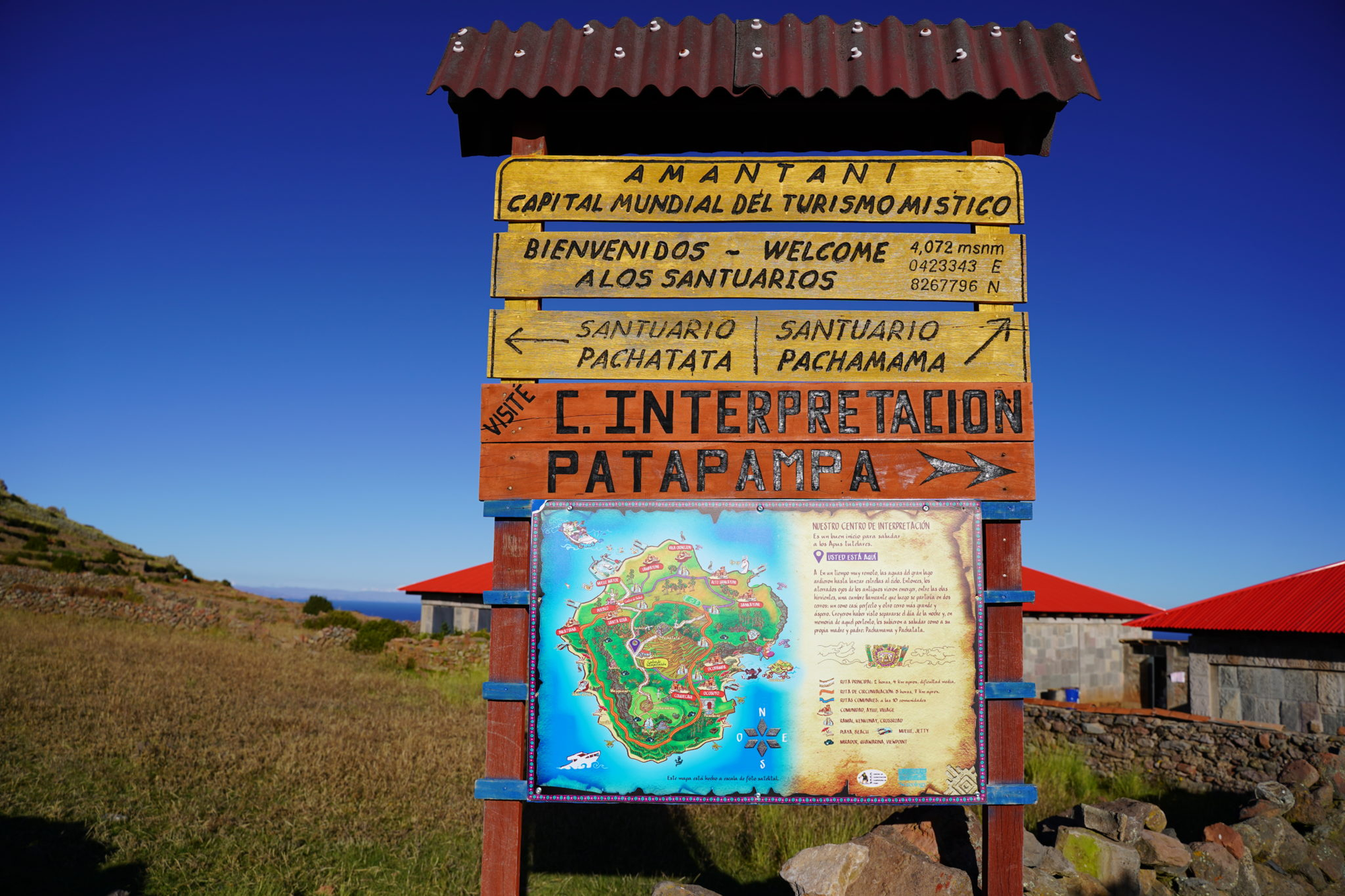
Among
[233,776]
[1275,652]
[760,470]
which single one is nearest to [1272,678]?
[1275,652]

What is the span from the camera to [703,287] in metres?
5.09

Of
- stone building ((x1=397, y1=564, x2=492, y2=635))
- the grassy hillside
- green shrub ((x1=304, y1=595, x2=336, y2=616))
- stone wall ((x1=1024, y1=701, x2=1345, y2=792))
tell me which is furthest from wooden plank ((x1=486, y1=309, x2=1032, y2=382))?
green shrub ((x1=304, y1=595, x2=336, y2=616))

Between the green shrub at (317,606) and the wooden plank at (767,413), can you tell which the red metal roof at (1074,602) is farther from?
the green shrub at (317,606)

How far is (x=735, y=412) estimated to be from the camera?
4914 millimetres

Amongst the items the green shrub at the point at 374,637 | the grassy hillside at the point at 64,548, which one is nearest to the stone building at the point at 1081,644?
the green shrub at the point at 374,637

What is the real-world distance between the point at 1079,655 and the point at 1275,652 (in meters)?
9.22

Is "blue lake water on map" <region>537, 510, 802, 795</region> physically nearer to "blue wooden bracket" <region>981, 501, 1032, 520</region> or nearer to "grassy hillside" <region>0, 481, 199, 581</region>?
"blue wooden bracket" <region>981, 501, 1032, 520</region>

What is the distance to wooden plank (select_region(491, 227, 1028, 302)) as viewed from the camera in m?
5.05

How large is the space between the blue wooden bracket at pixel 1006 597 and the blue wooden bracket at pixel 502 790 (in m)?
2.90

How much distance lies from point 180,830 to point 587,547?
190 inches

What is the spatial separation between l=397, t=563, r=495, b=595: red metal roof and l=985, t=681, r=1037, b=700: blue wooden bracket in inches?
993

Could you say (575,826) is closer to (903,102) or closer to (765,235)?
(765,235)

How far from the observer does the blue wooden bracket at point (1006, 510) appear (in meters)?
4.76

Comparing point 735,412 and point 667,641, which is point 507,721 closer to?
point 667,641
